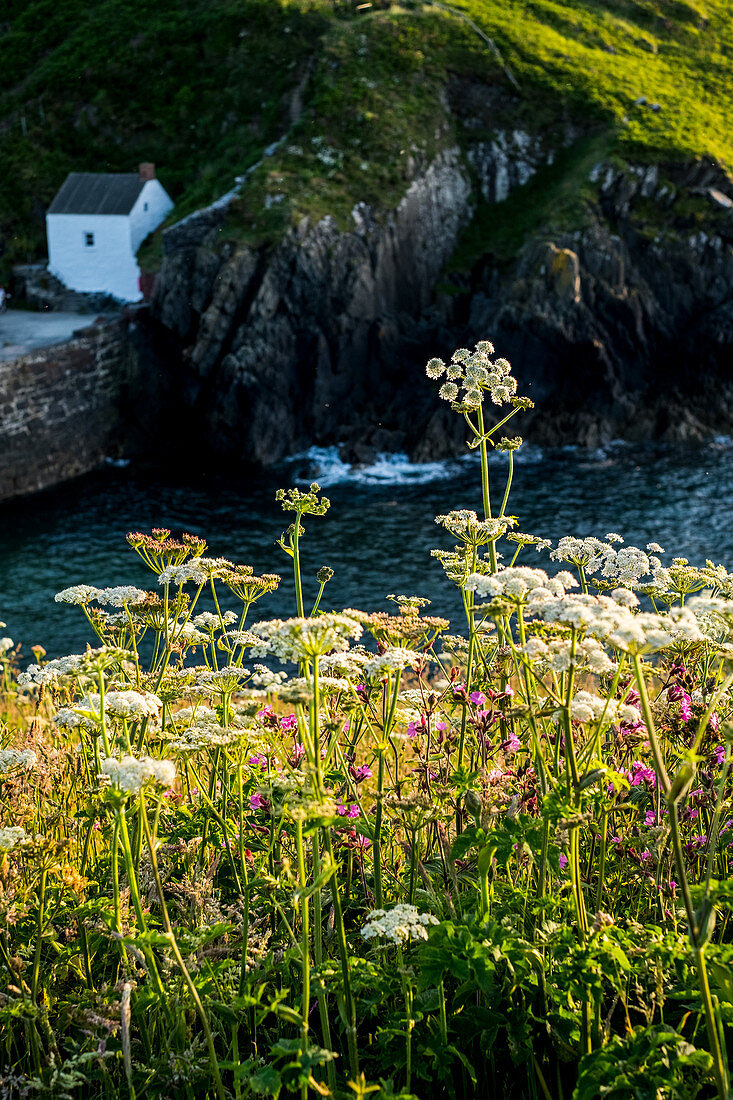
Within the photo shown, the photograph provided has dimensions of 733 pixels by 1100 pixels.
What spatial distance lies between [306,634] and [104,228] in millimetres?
44331

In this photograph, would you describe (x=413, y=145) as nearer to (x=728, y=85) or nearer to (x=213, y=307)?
(x=213, y=307)

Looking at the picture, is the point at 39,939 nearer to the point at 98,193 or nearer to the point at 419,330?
the point at 419,330

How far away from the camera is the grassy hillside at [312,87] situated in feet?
138

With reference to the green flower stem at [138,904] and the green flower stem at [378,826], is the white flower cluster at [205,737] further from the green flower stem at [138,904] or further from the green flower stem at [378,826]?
the green flower stem at [378,826]

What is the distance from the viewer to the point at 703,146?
138 ft

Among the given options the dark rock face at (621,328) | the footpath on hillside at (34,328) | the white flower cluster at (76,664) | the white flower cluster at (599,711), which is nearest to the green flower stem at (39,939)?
the white flower cluster at (76,664)

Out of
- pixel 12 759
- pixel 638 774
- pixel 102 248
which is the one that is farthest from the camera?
pixel 102 248

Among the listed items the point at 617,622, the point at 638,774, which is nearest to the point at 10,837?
the point at 617,622

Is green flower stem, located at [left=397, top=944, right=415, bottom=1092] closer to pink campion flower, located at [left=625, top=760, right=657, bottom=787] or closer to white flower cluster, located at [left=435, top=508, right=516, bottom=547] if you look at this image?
pink campion flower, located at [left=625, top=760, right=657, bottom=787]

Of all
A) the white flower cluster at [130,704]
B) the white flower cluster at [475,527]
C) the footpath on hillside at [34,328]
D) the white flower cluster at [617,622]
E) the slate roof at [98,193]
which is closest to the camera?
the white flower cluster at [617,622]

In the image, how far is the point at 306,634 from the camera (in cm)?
408

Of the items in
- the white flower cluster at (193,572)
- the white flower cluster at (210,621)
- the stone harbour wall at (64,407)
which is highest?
the white flower cluster at (193,572)

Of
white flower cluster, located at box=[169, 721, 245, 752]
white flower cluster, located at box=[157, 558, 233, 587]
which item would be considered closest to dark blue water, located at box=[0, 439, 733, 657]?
white flower cluster, located at box=[157, 558, 233, 587]

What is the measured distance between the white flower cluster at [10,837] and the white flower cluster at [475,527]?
9.23ft
